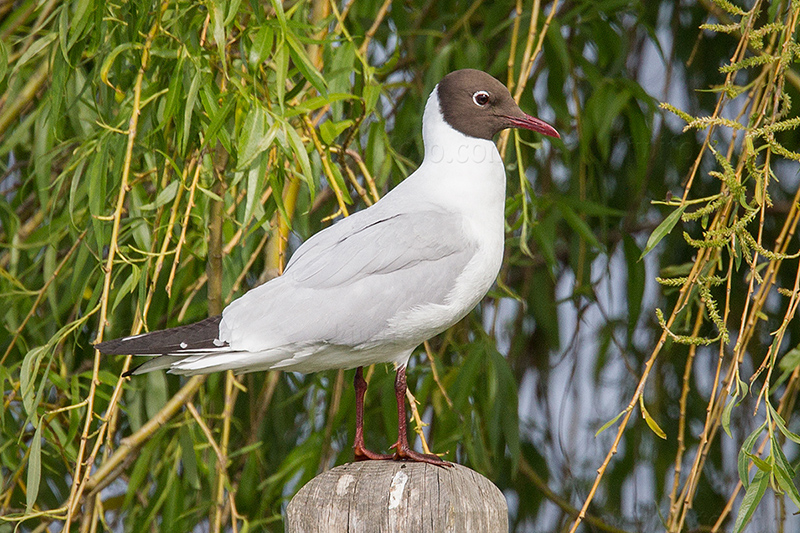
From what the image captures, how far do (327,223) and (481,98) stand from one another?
2.44ft

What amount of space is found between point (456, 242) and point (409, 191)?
0.13 meters

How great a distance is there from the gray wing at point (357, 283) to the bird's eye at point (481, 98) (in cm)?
22

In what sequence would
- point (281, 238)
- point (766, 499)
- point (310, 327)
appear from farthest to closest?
point (766, 499)
point (281, 238)
point (310, 327)

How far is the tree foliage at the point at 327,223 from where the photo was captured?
51.1 inches

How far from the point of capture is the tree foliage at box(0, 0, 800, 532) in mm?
1299

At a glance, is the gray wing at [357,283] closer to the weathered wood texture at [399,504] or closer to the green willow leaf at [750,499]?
the weathered wood texture at [399,504]

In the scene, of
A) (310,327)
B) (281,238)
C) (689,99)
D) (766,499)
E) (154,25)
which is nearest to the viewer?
(310,327)

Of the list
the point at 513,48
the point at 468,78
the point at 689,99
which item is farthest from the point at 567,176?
the point at 468,78

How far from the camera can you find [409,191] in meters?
1.46

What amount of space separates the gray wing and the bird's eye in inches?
8.5

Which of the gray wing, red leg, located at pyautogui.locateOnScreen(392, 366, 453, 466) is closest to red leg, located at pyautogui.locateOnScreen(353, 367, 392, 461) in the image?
red leg, located at pyautogui.locateOnScreen(392, 366, 453, 466)

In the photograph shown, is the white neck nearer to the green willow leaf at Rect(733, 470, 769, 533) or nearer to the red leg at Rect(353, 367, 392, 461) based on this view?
the red leg at Rect(353, 367, 392, 461)

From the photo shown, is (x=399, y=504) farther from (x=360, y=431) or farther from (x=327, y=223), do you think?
(x=327, y=223)

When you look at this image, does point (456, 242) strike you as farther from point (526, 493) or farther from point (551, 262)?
point (526, 493)
